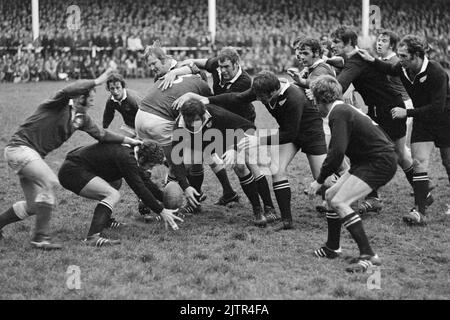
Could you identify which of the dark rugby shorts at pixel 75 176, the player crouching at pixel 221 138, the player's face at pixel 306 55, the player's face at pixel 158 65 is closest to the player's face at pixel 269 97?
the player crouching at pixel 221 138

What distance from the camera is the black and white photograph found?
4754 mm

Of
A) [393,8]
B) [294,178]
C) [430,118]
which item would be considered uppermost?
[393,8]

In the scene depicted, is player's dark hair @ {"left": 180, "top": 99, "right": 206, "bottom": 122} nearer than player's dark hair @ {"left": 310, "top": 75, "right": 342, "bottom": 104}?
No

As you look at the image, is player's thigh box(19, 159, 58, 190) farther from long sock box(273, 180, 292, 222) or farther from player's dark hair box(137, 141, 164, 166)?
long sock box(273, 180, 292, 222)

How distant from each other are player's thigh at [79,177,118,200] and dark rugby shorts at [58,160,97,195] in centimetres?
3

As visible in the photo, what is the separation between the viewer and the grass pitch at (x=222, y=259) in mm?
4543

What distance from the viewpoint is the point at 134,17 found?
94.5 feet

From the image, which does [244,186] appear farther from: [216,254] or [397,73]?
[397,73]

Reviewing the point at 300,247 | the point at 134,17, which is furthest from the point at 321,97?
the point at 134,17

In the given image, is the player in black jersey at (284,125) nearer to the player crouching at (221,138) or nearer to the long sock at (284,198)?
the long sock at (284,198)

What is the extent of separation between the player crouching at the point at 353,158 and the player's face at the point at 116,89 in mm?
3123

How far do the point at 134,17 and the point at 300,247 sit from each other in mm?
24753

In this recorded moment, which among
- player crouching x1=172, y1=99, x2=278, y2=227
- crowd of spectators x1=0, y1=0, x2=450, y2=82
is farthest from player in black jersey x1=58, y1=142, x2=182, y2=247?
crowd of spectators x1=0, y1=0, x2=450, y2=82

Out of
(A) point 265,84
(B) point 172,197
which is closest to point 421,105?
(A) point 265,84
